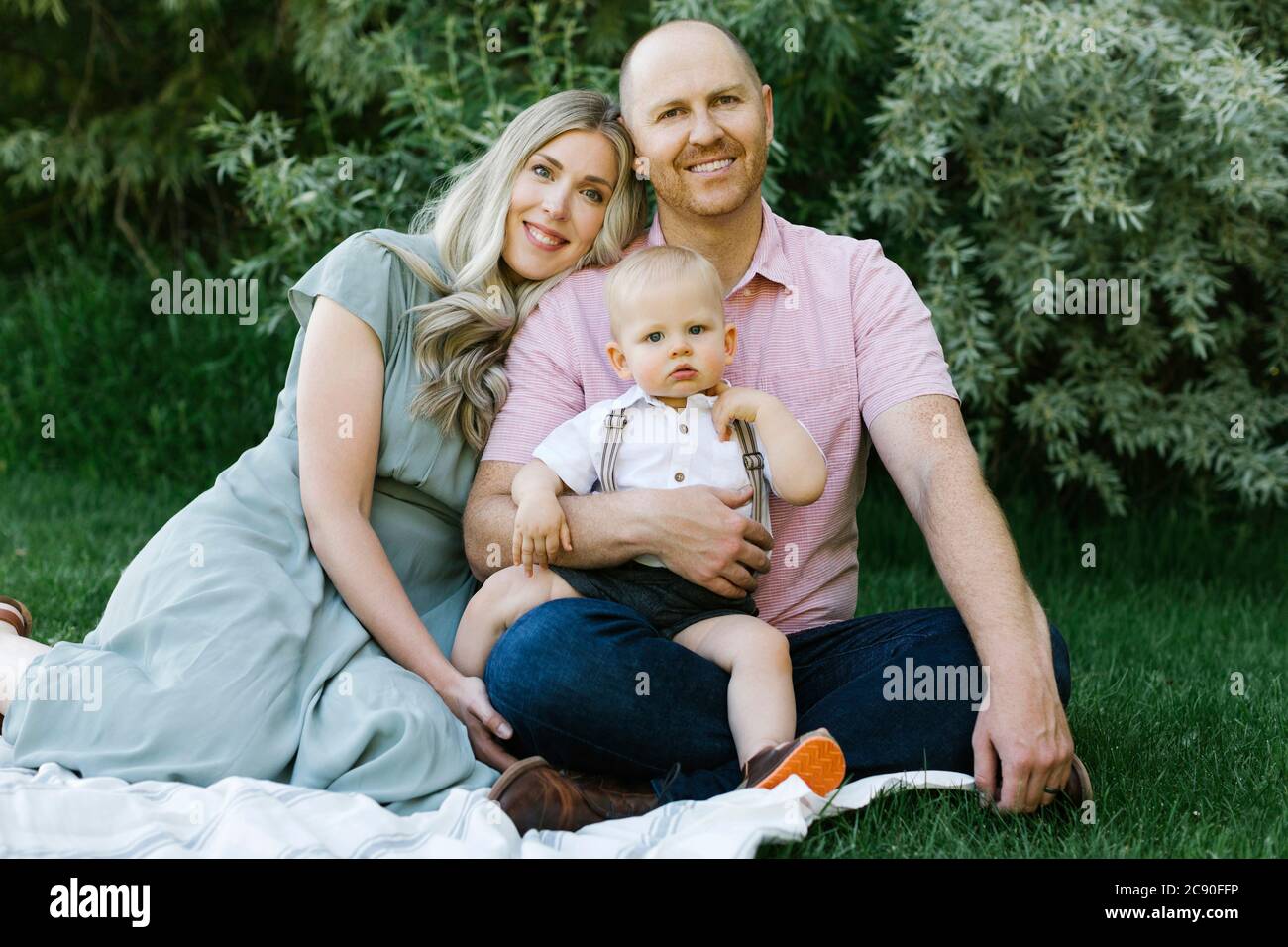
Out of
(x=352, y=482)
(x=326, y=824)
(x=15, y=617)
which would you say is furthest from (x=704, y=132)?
(x=15, y=617)

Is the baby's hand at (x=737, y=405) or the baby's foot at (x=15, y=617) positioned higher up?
the baby's hand at (x=737, y=405)

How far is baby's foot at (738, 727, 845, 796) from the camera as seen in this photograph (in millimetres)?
2287

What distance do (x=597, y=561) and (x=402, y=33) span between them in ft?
9.85

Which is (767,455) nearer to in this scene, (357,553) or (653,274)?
(653,274)

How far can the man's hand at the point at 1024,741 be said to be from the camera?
2.35 m

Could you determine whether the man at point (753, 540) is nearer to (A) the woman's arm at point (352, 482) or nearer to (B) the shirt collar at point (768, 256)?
(B) the shirt collar at point (768, 256)

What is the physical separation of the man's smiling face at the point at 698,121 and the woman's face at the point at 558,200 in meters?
0.11

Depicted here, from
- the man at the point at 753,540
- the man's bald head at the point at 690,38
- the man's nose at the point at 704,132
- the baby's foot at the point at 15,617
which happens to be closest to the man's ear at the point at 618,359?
the man at the point at 753,540

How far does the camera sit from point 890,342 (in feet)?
9.33

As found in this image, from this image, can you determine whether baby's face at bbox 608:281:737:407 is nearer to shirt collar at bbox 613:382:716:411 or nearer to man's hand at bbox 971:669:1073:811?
shirt collar at bbox 613:382:716:411

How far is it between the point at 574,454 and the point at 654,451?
159mm
